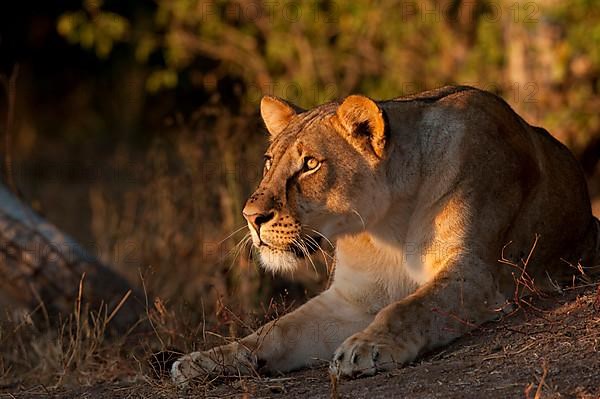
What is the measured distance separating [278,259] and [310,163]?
379mm

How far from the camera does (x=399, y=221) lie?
14.8ft

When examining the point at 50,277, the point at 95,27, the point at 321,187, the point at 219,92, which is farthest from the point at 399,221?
the point at 219,92

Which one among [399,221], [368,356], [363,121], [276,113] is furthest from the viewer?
[276,113]

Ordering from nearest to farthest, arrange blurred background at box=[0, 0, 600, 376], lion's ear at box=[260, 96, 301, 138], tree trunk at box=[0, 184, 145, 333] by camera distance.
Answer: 1. lion's ear at box=[260, 96, 301, 138]
2. tree trunk at box=[0, 184, 145, 333]
3. blurred background at box=[0, 0, 600, 376]

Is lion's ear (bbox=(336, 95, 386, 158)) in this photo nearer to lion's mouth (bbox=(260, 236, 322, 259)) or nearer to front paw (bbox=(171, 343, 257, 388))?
lion's mouth (bbox=(260, 236, 322, 259))

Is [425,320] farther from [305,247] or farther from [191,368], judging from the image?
[191,368]

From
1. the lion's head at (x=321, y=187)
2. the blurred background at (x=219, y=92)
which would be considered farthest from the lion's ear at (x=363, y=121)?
the blurred background at (x=219, y=92)

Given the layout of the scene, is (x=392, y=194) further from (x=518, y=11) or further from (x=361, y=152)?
(x=518, y=11)

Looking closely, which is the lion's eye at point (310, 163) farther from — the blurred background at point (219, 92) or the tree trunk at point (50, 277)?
the tree trunk at point (50, 277)

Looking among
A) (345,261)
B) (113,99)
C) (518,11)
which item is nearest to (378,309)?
(345,261)

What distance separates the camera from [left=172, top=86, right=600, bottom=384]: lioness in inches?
167

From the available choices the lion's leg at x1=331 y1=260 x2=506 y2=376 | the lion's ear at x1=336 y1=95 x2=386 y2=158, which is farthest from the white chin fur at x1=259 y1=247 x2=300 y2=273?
the lion's ear at x1=336 y1=95 x2=386 y2=158

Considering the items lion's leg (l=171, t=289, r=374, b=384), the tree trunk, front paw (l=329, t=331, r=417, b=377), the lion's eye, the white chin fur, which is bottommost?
the tree trunk

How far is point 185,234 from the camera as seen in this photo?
316 inches
